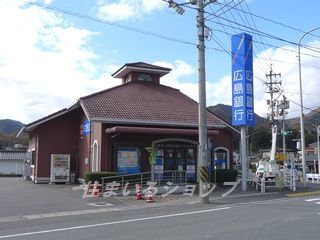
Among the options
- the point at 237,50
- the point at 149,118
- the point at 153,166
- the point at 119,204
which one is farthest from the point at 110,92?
the point at 119,204

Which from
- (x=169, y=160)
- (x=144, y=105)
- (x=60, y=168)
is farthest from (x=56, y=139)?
(x=169, y=160)

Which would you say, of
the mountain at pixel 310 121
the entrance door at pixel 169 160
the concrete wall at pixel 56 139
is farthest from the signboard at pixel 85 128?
the mountain at pixel 310 121

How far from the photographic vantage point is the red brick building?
2838 centimetres

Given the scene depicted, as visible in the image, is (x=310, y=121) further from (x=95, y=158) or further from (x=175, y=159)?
(x=95, y=158)

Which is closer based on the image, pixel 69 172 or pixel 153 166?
pixel 153 166

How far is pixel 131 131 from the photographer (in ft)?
88.9

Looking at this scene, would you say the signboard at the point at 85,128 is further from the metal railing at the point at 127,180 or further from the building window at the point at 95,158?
the metal railing at the point at 127,180

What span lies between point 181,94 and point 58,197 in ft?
53.4

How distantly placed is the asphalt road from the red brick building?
12.0 metres

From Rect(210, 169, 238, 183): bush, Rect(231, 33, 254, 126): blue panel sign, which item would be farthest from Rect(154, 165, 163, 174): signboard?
Rect(231, 33, 254, 126): blue panel sign

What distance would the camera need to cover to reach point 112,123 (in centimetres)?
2838

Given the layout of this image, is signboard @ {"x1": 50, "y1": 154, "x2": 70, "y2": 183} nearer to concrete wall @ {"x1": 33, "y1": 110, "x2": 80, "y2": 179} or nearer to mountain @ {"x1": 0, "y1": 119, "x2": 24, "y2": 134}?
concrete wall @ {"x1": 33, "y1": 110, "x2": 80, "y2": 179}

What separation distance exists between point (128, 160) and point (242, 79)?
28.6ft

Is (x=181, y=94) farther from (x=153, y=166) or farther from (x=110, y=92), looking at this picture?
(x=153, y=166)
